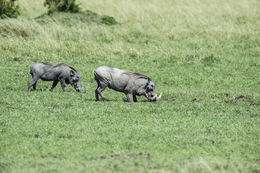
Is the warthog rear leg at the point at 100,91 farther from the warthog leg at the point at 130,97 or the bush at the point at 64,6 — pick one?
the bush at the point at 64,6

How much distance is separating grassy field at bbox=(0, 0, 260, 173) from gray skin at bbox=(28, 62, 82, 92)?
0.28 m

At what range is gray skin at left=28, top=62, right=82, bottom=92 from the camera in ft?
39.1

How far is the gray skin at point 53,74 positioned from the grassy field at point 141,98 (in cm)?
28

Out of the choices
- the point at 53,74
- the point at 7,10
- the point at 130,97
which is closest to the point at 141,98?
the point at 130,97

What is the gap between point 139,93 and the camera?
1091 centimetres

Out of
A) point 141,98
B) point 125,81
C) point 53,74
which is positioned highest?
point 125,81

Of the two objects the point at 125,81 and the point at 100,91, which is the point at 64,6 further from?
the point at 125,81

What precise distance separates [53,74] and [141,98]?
213 cm

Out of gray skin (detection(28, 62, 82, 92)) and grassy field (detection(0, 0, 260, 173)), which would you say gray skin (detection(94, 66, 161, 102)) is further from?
gray skin (detection(28, 62, 82, 92))

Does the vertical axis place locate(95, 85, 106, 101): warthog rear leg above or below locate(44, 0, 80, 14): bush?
above

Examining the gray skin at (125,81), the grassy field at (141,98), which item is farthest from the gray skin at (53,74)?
the gray skin at (125,81)

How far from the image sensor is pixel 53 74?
39.4ft

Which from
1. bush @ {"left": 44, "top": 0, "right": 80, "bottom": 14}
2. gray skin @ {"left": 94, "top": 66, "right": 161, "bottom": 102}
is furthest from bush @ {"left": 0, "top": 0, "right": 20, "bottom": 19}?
gray skin @ {"left": 94, "top": 66, "right": 161, "bottom": 102}

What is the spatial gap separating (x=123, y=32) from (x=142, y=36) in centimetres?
74
